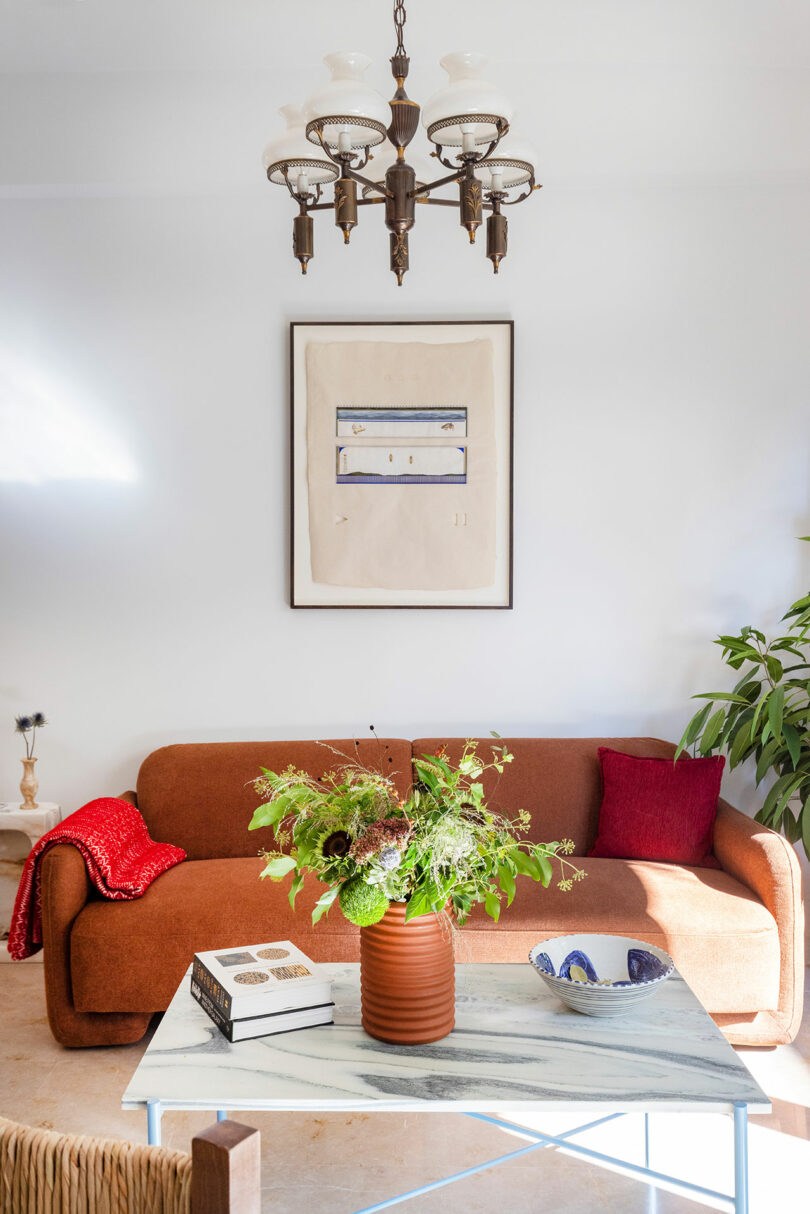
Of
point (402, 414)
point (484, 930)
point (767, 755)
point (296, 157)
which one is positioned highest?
point (296, 157)

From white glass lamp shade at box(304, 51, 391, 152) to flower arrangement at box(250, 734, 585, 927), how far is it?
1285mm

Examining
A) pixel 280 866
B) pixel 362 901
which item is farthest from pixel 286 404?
pixel 362 901

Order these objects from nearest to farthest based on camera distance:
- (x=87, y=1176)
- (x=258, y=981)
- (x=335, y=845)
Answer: (x=87, y=1176) → (x=335, y=845) → (x=258, y=981)

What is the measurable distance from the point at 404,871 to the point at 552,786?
1772mm

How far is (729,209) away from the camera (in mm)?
3703

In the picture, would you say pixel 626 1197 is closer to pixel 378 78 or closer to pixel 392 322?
pixel 392 322

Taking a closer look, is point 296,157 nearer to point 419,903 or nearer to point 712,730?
point 419,903

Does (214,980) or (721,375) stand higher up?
(721,375)

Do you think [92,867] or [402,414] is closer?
[92,867]

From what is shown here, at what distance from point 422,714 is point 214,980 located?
1.95 meters

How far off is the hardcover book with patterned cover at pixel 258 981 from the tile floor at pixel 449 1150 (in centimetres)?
57

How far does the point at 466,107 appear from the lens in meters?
1.93

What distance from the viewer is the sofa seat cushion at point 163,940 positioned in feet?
9.06

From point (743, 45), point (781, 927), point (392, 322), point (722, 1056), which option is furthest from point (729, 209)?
point (722, 1056)
